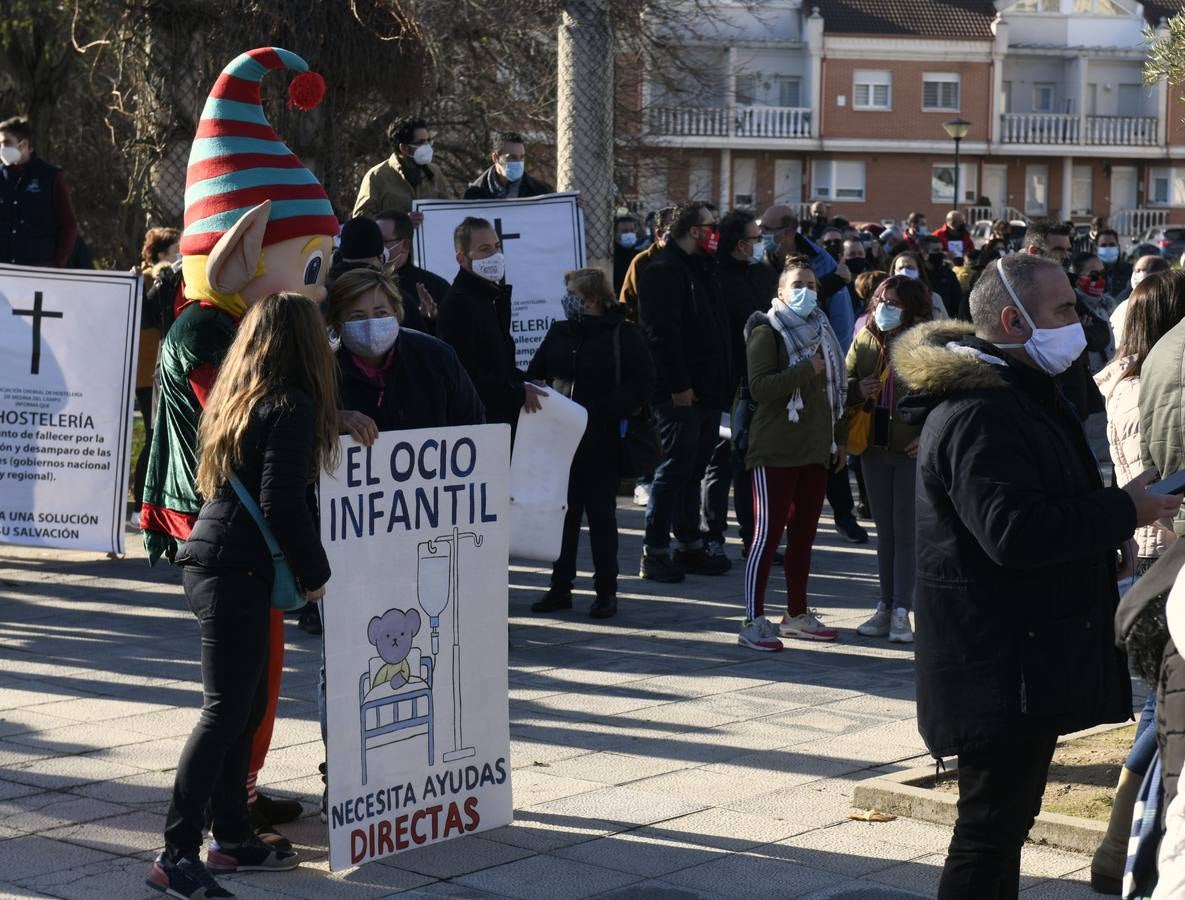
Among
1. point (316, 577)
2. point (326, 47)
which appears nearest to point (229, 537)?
point (316, 577)

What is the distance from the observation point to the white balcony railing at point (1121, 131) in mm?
60750

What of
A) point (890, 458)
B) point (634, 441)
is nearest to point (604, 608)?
point (634, 441)

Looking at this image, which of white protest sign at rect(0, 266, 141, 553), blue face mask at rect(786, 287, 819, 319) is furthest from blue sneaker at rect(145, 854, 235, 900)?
white protest sign at rect(0, 266, 141, 553)

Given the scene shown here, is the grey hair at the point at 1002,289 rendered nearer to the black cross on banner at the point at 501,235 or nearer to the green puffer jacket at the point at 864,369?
the green puffer jacket at the point at 864,369

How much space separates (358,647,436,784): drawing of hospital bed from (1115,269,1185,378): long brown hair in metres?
2.56

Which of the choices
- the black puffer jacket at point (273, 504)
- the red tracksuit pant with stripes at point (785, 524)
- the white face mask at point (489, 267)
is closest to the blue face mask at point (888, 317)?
the red tracksuit pant with stripes at point (785, 524)

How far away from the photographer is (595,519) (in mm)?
9422

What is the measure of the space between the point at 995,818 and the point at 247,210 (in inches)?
128

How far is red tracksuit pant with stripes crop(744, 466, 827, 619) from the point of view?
8.60 metres

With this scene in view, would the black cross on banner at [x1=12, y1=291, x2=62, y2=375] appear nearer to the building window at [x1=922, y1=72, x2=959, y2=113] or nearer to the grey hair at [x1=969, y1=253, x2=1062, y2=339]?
the grey hair at [x1=969, y1=253, x2=1062, y2=339]

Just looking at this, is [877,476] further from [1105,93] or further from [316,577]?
[1105,93]

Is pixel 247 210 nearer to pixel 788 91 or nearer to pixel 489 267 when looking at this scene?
pixel 489 267

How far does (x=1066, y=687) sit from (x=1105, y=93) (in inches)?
2425

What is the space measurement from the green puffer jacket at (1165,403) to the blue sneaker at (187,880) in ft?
9.47
